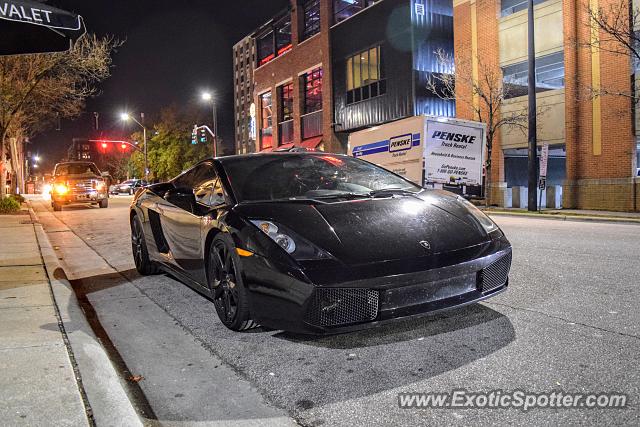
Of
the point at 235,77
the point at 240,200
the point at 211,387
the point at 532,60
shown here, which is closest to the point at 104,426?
the point at 211,387

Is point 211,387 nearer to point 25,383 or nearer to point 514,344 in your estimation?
point 25,383

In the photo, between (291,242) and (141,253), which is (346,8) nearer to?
(141,253)

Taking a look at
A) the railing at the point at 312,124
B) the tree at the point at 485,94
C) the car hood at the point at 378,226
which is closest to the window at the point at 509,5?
the tree at the point at 485,94

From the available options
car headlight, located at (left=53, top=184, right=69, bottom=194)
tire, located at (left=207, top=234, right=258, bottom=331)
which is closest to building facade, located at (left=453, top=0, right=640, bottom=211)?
tire, located at (left=207, top=234, right=258, bottom=331)

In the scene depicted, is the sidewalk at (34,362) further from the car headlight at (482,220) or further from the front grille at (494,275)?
the car headlight at (482,220)

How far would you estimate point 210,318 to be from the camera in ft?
14.5

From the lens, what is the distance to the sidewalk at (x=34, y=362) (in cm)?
253

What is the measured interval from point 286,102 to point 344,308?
118 ft

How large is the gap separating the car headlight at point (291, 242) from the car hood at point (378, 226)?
0.04 m

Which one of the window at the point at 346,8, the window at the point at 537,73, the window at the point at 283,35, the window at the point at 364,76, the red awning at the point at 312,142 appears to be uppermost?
the window at the point at 283,35

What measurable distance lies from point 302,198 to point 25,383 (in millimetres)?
2145

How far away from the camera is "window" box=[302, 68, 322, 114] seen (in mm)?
33156

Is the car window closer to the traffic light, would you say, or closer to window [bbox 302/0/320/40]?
window [bbox 302/0/320/40]

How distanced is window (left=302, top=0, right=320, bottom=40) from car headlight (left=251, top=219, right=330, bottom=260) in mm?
31914
